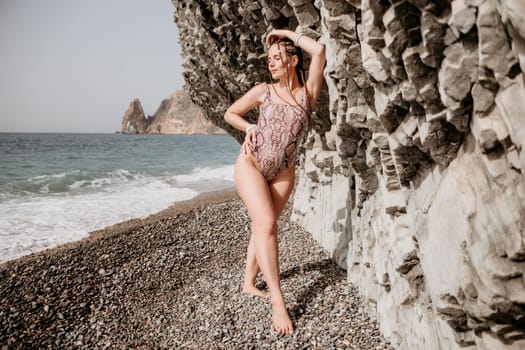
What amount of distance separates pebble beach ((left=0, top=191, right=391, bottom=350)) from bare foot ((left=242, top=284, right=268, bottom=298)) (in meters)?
0.07

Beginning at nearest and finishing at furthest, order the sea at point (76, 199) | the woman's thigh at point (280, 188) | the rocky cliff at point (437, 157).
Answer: the rocky cliff at point (437, 157), the woman's thigh at point (280, 188), the sea at point (76, 199)

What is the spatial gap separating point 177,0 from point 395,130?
8886 mm

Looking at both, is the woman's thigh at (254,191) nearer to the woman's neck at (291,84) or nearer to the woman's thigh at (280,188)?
the woman's thigh at (280,188)

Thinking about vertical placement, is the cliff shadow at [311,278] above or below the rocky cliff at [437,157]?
below

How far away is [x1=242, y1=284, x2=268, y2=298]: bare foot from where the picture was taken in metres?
4.41

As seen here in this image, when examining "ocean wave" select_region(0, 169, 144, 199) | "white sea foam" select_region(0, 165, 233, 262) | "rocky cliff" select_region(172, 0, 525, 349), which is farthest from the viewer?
"ocean wave" select_region(0, 169, 144, 199)

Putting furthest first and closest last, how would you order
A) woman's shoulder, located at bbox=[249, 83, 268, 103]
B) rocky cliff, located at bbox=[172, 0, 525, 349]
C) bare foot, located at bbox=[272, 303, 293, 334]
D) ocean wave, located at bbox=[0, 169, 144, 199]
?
1. ocean wave, located at bbox=[0, 169, 144, 199]
2. woman's shoulder, located at bbox=[249, 83, 268, 103]
3. bare foot, located at bbox=[272, 303, 293, 334]
4. rocky cliff, located at bbox=[172, 0, 525, 349]

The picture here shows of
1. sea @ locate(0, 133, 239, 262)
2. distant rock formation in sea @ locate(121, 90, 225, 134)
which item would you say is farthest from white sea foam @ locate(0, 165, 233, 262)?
distant rock formation in sea @ locate(121, 90, 225, 134)

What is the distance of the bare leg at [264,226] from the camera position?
3.82 m

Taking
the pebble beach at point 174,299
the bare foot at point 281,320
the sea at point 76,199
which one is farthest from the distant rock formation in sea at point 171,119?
the bare foot at point 281,320

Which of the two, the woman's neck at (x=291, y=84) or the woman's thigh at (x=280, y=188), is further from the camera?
the woman's thigh at (x=280, y=188)

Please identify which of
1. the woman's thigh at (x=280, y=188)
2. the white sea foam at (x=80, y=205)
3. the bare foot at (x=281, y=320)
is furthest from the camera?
the white sea foam at (x=80, y=205)

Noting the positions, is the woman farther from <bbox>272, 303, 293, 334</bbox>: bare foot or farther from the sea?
the sea

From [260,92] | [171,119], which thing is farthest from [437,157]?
[171,119]
